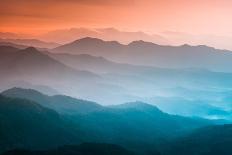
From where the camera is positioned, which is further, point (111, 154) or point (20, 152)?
point (111, 154)

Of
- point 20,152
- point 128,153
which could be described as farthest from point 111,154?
point 20,152

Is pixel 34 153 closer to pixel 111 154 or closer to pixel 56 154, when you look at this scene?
pixel 56 154

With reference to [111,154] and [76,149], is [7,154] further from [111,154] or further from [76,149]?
[111,154]

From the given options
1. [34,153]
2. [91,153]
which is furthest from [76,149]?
[34,153]

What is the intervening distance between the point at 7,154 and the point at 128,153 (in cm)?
4619

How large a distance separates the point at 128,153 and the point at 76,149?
2043 centimetres

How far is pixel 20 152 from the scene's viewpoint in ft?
564

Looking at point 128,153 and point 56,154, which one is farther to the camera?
point 128,153

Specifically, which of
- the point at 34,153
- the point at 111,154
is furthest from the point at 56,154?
the point at 111,154

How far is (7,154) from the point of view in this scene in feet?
557

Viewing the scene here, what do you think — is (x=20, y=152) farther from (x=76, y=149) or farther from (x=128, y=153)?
(x=128, y=153)

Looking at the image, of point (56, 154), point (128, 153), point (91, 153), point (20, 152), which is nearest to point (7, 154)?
point (20, 152)

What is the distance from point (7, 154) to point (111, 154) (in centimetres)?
3893

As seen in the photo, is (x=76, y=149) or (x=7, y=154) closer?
(x=7, y=154)
